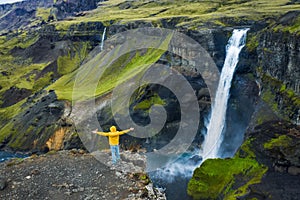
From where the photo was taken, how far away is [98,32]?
115312 mm

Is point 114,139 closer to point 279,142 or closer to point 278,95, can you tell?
point 279,142

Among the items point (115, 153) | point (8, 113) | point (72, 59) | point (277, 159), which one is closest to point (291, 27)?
point (277, 159)

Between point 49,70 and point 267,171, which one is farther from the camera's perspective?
point 49,70

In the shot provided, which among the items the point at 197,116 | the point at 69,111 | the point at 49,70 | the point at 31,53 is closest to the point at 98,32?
the point at 49,70

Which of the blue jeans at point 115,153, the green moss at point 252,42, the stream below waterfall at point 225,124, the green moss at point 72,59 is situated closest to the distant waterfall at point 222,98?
the stream below waterfall at point 225,124

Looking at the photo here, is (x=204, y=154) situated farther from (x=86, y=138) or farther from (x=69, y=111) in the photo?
(x=69, y=111)

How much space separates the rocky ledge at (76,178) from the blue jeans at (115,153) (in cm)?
48

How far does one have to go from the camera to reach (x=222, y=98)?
52.7 meters

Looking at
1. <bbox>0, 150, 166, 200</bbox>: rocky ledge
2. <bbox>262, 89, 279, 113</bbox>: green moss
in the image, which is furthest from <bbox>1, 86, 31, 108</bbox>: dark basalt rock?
<bbox>262, 89, 279, 113</bbox>: green moss

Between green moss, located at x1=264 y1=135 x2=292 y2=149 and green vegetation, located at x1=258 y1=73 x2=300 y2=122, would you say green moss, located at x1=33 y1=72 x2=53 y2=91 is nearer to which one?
green vegetation, located at x1=258 y1=73 x2=300 y2=122

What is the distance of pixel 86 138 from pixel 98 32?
60693 millimetres

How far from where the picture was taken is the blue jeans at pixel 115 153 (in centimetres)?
2810

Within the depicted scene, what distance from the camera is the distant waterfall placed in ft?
167

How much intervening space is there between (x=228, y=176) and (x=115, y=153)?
13284 mm
